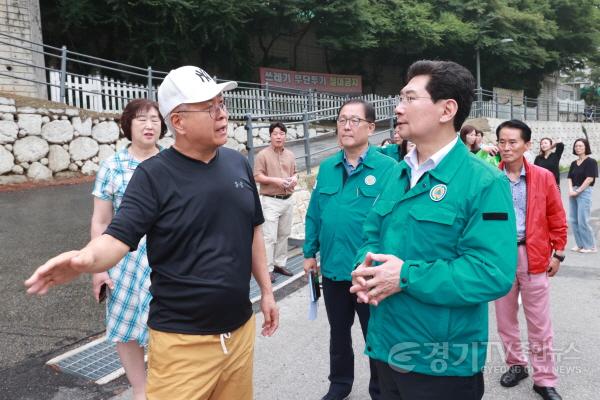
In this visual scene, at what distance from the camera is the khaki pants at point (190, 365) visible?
205cm

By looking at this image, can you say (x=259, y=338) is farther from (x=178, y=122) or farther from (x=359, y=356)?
(x=178, y=122)

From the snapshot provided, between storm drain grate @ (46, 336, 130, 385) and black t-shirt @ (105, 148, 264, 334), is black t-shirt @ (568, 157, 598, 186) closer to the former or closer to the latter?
storm drain grate @ (46, 336, 130, 385)

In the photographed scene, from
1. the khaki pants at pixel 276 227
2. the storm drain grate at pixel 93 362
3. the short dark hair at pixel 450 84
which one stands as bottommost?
the storm drain grate at pixel 93 362

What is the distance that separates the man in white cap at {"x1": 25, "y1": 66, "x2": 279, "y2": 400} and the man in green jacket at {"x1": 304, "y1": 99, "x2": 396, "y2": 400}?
1105 millimetres

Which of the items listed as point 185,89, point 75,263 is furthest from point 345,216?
point 75,263

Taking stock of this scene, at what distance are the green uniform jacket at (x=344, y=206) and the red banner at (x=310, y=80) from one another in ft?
54.0

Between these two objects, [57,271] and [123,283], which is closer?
[57,271]

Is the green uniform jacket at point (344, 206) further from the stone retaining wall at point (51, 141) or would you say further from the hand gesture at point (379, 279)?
the stone retaining wall at point (51, 141)

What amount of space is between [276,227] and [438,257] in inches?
176

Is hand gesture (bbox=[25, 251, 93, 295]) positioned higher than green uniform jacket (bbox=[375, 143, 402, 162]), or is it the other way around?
green uniform jacket (bbox=[375, 143, 402, 162])

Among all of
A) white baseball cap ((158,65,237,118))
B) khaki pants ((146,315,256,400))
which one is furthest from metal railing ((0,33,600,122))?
khaki pants ((146,315,256,400))

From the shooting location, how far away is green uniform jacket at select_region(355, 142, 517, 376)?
70.3 inches

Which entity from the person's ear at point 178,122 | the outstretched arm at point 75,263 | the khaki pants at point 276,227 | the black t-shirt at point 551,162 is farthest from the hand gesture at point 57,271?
the black t-shirt at point 551,162

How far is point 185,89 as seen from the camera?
→ 82.3 inches
